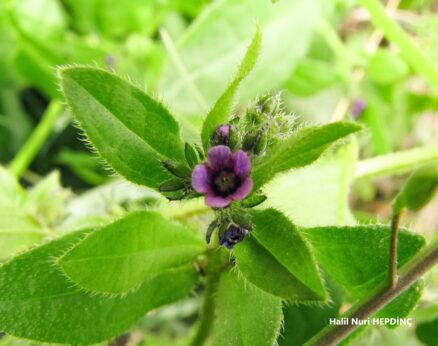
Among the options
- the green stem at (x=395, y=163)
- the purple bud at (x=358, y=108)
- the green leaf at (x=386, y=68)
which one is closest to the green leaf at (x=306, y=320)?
the green stem at (x=395, y=163)

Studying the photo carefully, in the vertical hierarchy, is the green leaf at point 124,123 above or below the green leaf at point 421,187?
above

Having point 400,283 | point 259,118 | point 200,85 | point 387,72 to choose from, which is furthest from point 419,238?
point 387,72

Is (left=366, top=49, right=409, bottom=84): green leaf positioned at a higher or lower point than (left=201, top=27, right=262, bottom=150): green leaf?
higher

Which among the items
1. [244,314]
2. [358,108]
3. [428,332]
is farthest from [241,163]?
[358,108]

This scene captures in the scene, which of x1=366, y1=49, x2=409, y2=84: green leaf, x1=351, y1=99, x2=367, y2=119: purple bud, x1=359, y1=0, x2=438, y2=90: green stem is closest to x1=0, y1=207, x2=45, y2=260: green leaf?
x1=359, y1=0, x2=438, y2=90: green stem

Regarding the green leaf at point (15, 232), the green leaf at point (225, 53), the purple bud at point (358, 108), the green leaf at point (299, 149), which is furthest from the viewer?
the purple bud at point (358, 108)

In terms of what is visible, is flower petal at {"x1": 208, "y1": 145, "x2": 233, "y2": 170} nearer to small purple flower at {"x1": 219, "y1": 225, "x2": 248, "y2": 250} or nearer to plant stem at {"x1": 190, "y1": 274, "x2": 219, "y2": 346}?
small purple flower at {"x1": 219, "y1": 225, "x2": 248, "y2": 250}

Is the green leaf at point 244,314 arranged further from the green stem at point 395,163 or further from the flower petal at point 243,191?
the green stem at point 395,163

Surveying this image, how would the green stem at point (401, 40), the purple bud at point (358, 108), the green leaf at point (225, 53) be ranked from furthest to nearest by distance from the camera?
1. the purple bud at point (358, 108)
2. the green leaf at point (225, 53)
3. the green stem at point (401, 40)
